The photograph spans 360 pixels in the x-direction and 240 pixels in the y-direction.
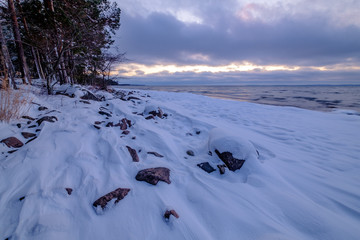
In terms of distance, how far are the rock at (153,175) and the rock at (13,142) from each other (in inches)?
74.7

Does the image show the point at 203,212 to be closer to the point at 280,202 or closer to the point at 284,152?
the point at 280,202

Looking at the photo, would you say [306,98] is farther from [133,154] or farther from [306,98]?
[133,154]

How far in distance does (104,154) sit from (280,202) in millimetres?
2510

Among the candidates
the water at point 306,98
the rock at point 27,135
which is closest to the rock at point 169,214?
the rock at point 27,135

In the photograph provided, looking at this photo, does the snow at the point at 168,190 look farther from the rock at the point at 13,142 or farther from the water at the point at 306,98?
the water at the point at 306,98

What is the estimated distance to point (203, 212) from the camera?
4.83 feet

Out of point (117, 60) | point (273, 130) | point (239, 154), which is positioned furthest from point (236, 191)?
point (117, 60)

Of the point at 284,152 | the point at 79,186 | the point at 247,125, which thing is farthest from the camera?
the point at 247,125

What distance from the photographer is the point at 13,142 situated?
2.07 meters

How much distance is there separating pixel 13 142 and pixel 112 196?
6.28ft

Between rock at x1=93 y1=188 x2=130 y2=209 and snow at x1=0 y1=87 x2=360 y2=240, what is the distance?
6cm

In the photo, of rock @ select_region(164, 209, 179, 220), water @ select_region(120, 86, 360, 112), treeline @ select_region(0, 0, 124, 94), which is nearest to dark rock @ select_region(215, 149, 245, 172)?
rock @ select_region(164, 209, 179, 220)

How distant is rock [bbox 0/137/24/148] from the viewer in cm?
202

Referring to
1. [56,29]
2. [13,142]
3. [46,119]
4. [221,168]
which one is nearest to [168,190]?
[221,168]
